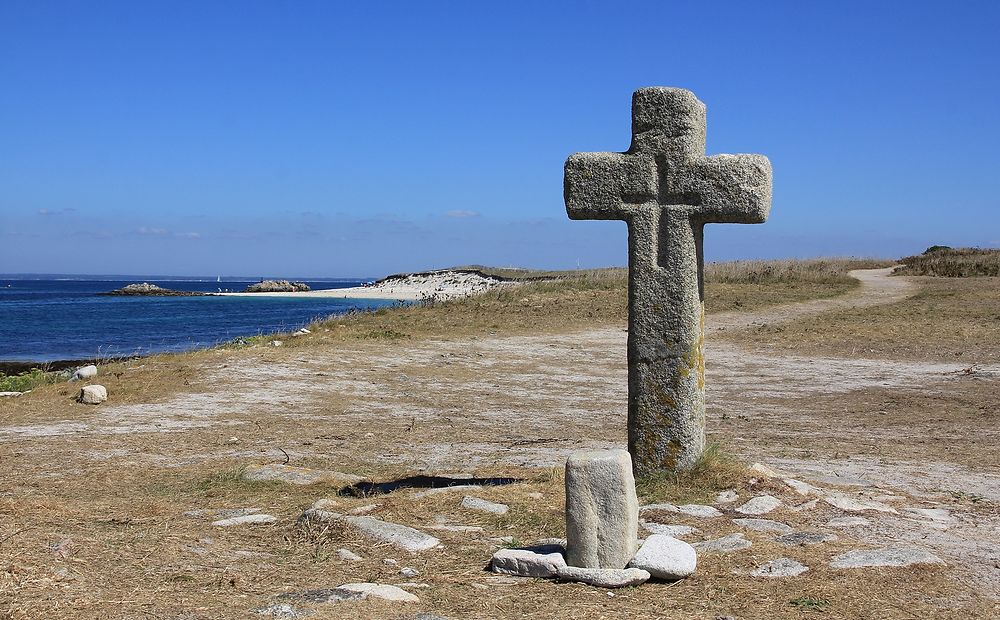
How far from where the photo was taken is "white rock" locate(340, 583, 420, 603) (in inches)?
195

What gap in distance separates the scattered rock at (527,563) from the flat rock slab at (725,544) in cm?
108

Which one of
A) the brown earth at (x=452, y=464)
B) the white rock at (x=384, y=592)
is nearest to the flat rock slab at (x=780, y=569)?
the brown earth at (x=452, y=464)

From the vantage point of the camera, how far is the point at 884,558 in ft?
18.5

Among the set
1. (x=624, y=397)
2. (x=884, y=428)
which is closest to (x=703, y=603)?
(x=884, y=428)

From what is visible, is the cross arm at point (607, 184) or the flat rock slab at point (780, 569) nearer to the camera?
the flat rock slab at point (780, 569)

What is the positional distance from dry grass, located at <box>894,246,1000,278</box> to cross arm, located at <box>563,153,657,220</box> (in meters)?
35.3

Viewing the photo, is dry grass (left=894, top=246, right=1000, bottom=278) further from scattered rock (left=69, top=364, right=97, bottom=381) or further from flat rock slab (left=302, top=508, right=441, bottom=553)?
flat rock slab (left=302, top=508, right=441, bottom=553)

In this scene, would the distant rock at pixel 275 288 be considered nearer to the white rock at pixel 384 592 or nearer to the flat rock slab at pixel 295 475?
the flat rock slab at pixel 295 475

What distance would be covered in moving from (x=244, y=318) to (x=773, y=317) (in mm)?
39193

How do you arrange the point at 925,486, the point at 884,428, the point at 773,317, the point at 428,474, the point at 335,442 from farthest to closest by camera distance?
the point at 773,317 < the point at 884,428 < the point at 335,442 < the point at 428,474 < the point at 925,486

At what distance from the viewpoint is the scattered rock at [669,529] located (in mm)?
6422

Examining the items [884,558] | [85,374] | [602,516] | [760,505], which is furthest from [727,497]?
[85,374]

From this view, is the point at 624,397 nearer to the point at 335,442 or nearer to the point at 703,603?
the point at 335,442

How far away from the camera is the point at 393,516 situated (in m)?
6.90
